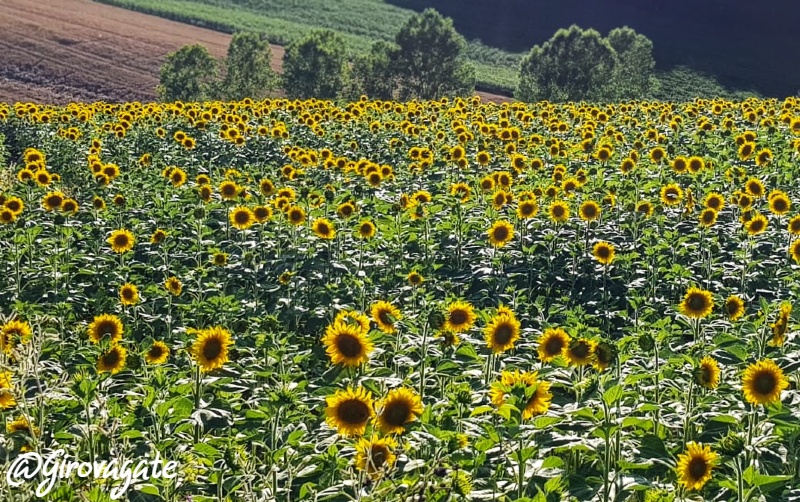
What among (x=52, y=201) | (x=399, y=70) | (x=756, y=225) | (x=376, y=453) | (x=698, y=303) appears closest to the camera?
(x=376, y=453)

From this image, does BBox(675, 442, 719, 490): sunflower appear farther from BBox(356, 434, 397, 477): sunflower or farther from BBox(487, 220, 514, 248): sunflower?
BBox(487, 220, 514, 248): sunflower

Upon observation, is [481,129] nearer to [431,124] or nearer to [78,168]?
[431,124]

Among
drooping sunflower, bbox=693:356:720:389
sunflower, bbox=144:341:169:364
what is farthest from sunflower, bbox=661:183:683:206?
sunflower, bbox=144:341:169:364

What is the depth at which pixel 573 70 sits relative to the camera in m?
45.4

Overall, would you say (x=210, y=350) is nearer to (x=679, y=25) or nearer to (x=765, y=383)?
(x=765, y=383)

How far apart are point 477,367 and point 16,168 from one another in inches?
446

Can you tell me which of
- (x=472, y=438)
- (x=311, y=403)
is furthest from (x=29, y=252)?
(x=472, y=438)

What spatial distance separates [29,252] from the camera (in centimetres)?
780

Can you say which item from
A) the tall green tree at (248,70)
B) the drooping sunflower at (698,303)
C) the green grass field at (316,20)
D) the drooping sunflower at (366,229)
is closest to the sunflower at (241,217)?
the drooping sunflower at (366,229)

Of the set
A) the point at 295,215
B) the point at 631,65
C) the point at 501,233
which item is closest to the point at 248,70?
the point at 631,65

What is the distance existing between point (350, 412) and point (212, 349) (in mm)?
1308

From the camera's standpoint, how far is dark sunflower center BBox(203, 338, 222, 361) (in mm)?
4590

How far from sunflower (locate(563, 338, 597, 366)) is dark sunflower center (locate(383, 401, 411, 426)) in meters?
1.09

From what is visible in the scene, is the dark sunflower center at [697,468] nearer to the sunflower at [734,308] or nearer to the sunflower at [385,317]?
the sunflower at [385,317]
